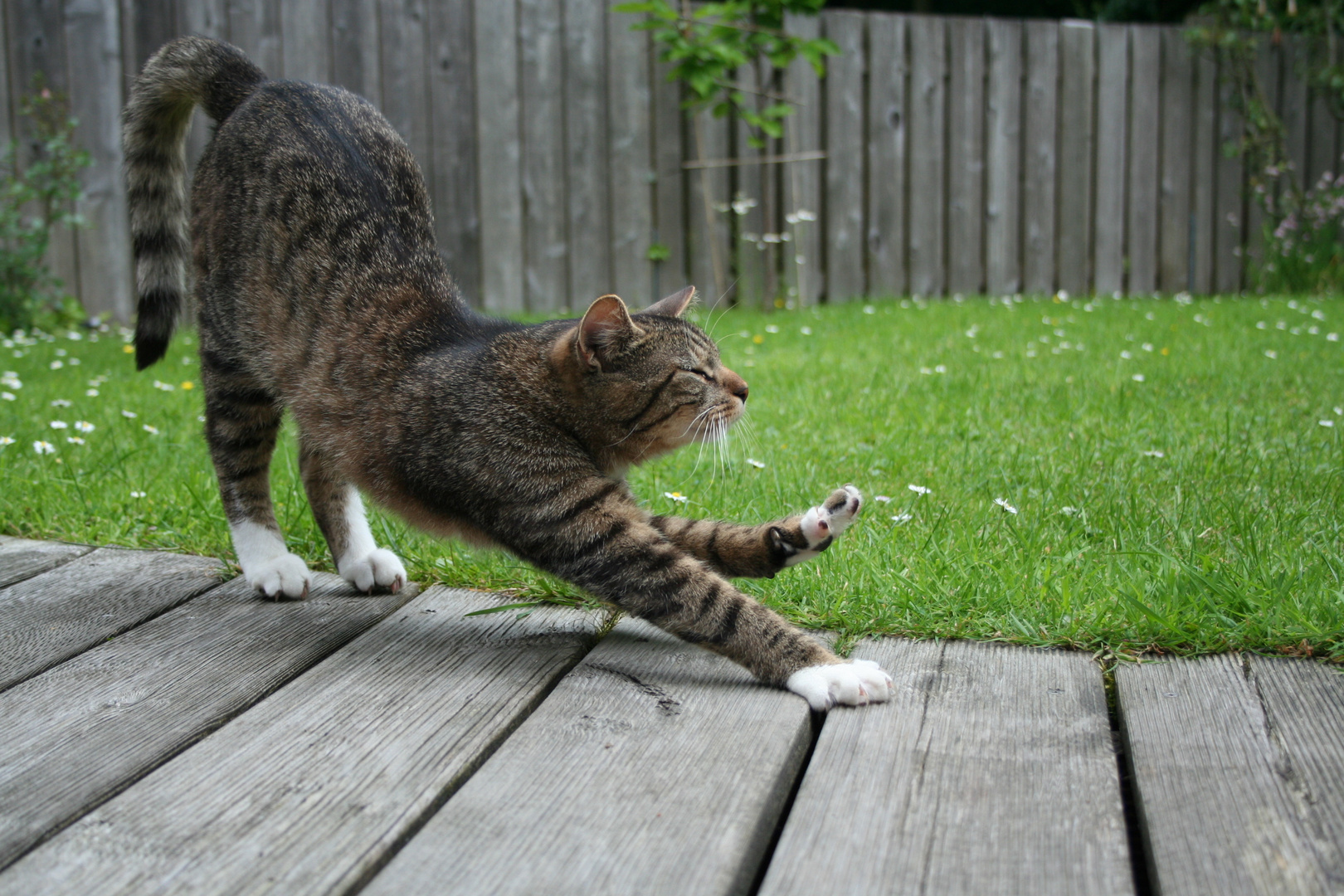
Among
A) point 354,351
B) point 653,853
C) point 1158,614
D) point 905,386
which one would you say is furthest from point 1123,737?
point 905,386

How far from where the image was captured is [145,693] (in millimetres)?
1958

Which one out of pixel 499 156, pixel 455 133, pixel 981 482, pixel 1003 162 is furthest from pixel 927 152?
pixel 981 482

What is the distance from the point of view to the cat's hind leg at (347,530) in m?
2.62

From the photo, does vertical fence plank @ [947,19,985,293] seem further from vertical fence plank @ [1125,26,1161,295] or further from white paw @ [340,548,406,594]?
white paw @ [340,548,406,594]

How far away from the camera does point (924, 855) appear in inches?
55.8

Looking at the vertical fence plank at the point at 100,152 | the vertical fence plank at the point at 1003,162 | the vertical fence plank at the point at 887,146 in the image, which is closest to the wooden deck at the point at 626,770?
the vertical fence plank at the point at 100,152

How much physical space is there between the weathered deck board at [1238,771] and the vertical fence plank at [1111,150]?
762 cm

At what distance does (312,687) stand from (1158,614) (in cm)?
164

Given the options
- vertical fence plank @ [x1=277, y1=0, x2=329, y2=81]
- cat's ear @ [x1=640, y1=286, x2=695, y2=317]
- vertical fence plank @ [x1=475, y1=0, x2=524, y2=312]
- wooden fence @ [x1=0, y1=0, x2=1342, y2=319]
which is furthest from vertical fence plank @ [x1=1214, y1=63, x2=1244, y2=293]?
cat's ear @ [x1=640, y1=286, x2=695, y2=317]

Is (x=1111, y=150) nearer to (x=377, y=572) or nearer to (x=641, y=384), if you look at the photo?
(x=641, y=384)

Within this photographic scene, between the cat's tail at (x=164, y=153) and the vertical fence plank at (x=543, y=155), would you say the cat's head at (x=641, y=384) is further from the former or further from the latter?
the vertical fence plank at (x=543, y=155)

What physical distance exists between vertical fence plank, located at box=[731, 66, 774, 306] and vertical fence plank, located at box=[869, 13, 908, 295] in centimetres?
90

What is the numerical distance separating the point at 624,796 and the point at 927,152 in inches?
304

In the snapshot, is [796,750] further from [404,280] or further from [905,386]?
[905,386]
